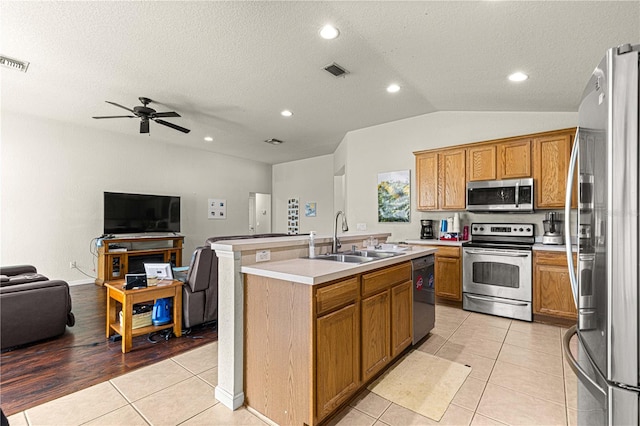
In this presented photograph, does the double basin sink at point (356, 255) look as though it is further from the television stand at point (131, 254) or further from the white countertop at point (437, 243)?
the television stand at point (131, 254)

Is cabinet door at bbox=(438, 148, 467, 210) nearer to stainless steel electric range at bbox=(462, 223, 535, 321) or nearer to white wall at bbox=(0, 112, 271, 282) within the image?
stainless steel electric range at bbox=(462, 223, 535, 321)

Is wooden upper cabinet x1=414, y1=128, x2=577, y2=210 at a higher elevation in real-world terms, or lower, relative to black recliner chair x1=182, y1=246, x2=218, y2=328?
higher

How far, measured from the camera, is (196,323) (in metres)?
3.30

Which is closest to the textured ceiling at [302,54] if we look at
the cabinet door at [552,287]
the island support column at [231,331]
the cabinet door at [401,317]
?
the cabinet door at [552,287]

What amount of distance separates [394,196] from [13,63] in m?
5.26

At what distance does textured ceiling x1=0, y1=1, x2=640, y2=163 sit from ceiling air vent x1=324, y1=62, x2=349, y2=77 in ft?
0.28

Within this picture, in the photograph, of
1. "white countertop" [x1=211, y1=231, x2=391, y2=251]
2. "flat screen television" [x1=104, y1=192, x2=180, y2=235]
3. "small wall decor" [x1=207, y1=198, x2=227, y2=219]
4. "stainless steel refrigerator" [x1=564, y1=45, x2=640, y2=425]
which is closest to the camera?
"stainless steel refrigerator" [x1=564, y1=45, x2=640, y2=425]

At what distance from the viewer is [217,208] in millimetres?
7941

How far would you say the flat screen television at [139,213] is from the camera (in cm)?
589

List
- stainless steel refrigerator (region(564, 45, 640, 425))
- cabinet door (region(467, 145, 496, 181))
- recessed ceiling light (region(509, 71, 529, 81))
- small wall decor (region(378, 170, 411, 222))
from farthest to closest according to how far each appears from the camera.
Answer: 1. small wall decor (region(378, 170, 411, 222))
2. cabinet door (region(467, 145, 496, 181))
3. recessed ceiling light (region(509, 71, 529, 81))
4. stainless steel refrigerator (region(564, 45, 640, 425))

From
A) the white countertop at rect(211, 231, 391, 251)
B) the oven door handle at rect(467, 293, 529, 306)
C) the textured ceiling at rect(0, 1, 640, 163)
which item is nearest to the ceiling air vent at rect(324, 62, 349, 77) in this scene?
the textured ceiling at rect(0, 1, 640, 163)

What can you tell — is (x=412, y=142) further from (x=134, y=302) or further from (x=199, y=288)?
(x=134, y=302)

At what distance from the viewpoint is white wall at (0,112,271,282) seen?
16.3 feet

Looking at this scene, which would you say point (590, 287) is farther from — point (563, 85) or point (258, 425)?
point (563, 85)
